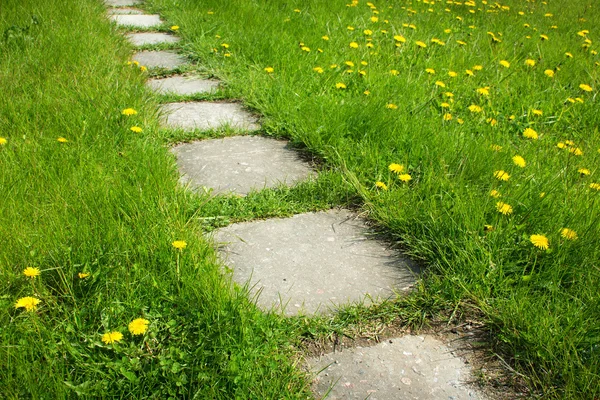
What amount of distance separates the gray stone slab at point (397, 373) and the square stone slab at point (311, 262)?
7.8 inches

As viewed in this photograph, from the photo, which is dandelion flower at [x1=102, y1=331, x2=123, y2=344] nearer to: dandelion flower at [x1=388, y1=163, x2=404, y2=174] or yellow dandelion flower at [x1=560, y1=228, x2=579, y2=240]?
dandelion flower at [x1=388, y1=163, x2=404, y2=174]

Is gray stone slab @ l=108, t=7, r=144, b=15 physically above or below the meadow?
above

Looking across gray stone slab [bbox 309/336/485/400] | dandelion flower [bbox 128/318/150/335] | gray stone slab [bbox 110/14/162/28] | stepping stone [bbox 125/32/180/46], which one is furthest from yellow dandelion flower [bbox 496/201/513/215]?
gray stone slab [bbox 110/14/162/28]

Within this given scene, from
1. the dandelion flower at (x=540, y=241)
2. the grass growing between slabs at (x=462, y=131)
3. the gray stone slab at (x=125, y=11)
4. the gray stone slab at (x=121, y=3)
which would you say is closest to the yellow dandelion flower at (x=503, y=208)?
the grass growing between slabs at (x=462, y=131)

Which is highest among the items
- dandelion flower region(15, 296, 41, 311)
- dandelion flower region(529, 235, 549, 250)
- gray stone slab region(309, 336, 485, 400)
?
dandelion flower region(529, 235, 549, 250)

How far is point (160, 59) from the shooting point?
370 cm

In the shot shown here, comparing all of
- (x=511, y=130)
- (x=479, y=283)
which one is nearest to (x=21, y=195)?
(x=479, y=283)

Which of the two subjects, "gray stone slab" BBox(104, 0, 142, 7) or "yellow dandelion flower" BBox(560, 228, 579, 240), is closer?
"yellow dandelion flower" BBox(560, 228, 579, 240)

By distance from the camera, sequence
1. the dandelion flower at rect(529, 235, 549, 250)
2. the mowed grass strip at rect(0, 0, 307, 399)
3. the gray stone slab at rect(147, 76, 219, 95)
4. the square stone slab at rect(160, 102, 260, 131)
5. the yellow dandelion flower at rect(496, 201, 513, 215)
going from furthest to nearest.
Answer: the gray stone slab at rect(147, 76, 219, 95)
the square stone slab at rect(160, 102, 260, 131)
the yellow dandelion flower at rect(496, 201, 513, 215)
the dandelion flower at rect(529, 235, 549, 250)
the mowed grass strip at rect(0, 0, 307, 399)

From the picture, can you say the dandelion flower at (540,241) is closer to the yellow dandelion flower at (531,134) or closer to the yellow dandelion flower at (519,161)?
the yellow dandelion flower at (519,161)

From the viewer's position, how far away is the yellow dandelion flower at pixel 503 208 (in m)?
1.82

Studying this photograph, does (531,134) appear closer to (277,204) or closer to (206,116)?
(277,204)

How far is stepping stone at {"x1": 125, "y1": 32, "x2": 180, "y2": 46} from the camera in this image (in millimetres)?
4027

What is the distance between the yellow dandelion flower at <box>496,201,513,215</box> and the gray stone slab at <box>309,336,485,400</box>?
24.5 inches
